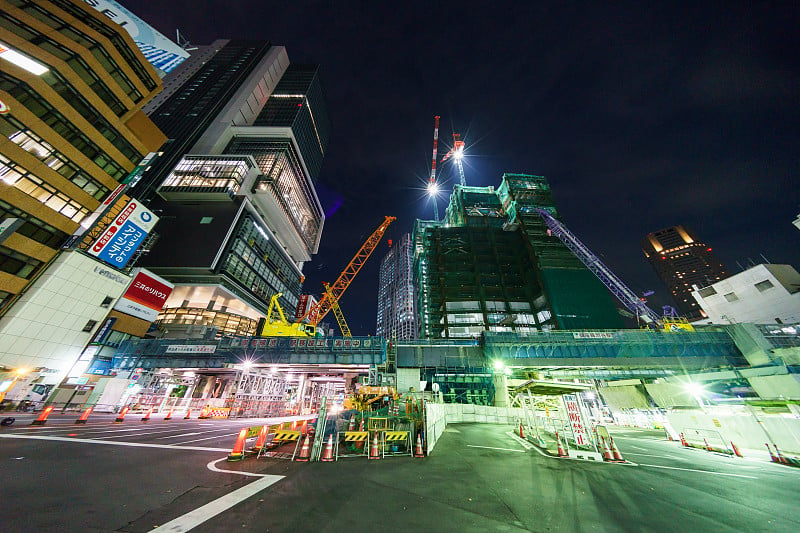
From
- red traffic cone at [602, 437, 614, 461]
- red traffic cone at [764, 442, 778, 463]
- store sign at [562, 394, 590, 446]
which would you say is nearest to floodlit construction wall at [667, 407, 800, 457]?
red traffic cone at [764, 442, 778, 463]

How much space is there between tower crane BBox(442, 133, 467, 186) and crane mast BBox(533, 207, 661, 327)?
38567 mm

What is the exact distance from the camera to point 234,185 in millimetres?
61844

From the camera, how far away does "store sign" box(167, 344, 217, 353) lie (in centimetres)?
3538

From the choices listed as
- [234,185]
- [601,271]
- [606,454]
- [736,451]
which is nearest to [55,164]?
[234,185]

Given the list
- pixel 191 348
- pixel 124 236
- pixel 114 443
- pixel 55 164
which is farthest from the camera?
pixel 191 348

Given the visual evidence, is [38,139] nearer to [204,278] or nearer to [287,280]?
[204,278]

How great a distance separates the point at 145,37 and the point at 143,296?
42.9 meters

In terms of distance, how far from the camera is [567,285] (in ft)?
209

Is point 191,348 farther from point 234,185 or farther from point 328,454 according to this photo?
point 234,185

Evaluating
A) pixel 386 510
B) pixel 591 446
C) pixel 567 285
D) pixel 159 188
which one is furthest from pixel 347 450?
pixel 159 188

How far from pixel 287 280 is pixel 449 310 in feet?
167

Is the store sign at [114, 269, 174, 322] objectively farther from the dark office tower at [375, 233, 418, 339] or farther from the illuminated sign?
the dark office tower at [375, 233, 418, 339]

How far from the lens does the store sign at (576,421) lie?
11.2 m

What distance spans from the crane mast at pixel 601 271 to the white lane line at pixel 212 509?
6923 cm
